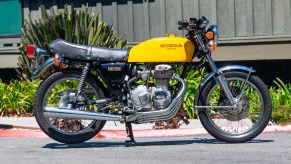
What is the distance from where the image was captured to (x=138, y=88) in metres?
9.05

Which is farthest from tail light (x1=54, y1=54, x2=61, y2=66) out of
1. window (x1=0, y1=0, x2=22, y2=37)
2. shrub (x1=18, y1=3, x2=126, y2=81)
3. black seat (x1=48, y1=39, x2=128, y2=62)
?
window (x1=0, y1=0, x2=22, y2=37)

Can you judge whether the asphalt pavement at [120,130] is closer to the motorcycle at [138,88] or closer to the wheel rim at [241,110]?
the wheel rim at [241,110]

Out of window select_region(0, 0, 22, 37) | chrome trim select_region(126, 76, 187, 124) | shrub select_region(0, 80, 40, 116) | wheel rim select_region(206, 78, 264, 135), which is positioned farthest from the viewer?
window select_region(0, 0, 22, 37)

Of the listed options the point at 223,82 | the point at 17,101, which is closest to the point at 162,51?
the point at 223,82

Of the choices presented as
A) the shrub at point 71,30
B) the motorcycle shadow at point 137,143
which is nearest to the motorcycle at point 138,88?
the motorcycle shadow at point 137,143

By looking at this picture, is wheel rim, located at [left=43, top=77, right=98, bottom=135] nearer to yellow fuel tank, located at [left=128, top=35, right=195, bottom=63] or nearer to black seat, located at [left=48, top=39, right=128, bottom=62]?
black seat, located at [left=48, top=39, right=128, bottom=62]

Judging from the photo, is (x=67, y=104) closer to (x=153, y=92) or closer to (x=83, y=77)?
(x=83, y=77)

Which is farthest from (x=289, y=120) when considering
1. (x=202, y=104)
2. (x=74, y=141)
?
(x=74, y=141)

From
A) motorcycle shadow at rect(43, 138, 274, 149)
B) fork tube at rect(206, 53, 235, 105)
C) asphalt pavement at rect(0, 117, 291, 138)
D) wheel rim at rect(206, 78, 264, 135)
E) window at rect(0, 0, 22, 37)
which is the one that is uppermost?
window at rect(0, 0, 22, 37)

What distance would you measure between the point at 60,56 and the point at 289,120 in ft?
12.1

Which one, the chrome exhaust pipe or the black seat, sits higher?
the black seat

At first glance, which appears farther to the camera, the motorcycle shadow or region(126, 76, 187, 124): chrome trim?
the motorcycle shadow

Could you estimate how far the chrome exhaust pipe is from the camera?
8.99 m

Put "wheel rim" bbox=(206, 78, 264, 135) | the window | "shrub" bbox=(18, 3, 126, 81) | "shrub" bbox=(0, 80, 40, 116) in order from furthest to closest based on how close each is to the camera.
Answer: the window < "shrub" bbox=(18, 3, 126, 81) < "shrub" bbox=(0, 80, 40, 116) < "wheel rim" bbox=(206, 78, 264, 135)
